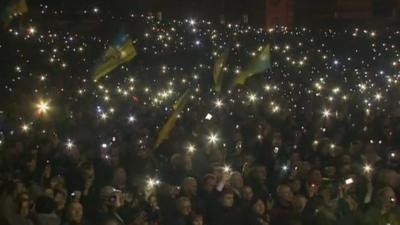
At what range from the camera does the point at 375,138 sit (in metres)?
15.1

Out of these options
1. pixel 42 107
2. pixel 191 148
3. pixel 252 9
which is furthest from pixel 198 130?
pixel 252 9

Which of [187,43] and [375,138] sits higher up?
[187,43]

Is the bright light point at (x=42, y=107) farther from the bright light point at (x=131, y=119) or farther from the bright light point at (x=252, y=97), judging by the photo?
the bright light point at (x=252, y=97)

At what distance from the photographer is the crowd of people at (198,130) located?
28.4 feet

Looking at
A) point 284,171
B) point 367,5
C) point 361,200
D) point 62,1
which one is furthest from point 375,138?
point 367,5

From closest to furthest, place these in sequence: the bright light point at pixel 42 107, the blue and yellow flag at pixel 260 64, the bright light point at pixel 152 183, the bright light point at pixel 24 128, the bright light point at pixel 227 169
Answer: the bright light point at pixel 152 183 < the bright light point at pixel 227 169 < the bright light point at pixel 24 128 < the bright light point at pixel 42 107 < the blue and yellow flag at pixel 260 64

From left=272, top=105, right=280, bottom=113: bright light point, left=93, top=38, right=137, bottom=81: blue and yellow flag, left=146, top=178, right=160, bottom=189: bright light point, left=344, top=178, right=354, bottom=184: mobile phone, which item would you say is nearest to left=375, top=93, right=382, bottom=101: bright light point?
left=272, top=105, right=280, bottom=113: bright light point

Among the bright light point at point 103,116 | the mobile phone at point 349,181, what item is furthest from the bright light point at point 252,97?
the mobile phone at point 349,181

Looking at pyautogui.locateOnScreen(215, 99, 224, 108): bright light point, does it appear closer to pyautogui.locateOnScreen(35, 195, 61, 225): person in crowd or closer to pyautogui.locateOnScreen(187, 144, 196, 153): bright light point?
pyautogui.locateOnScreen(187, 144, 196, 153): bright light point

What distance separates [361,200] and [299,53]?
14462 mm

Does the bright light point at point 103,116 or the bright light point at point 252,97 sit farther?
the bright light point at point 252,97

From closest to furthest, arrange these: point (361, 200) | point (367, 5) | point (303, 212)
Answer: point (303, 212), point (361, 200), point (367, 5)

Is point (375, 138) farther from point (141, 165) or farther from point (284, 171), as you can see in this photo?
point (141, 165)

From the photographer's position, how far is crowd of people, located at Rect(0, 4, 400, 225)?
865cm
